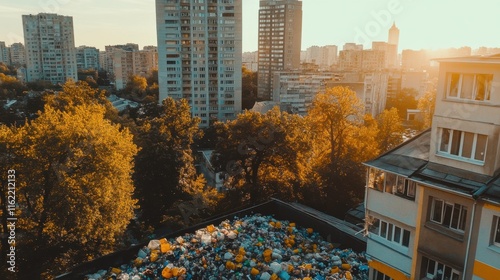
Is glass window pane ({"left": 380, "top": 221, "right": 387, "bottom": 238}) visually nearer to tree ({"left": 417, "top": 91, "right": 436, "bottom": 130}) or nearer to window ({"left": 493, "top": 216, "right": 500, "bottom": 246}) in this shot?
window ({"left": 493, "top": 216, "right": 500, "bottom": 246})

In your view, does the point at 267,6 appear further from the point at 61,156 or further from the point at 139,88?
the point at 61,156

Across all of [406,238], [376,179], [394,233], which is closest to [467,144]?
[376,179]

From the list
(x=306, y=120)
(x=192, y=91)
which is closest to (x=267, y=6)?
(x=192, y=91)

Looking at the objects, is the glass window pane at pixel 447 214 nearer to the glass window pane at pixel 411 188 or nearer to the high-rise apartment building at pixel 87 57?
the glass window pane at pixel 411 188

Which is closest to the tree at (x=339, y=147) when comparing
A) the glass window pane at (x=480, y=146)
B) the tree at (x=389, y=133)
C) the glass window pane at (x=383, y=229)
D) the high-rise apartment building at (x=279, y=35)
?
the tree at (x=389, y=133)

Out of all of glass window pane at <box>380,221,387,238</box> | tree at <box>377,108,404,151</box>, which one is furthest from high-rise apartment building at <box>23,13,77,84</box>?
glass window pane at <box>380,221,387,238</box>

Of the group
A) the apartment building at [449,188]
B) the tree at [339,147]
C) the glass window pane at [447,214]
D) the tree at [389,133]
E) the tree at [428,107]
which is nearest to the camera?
the apartment building at [449,188]
